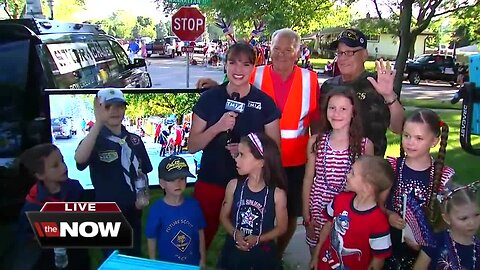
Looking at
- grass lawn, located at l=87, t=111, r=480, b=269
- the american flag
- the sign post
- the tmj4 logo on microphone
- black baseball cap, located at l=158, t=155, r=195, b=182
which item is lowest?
grass lawn, located at l=87, t=111, r=480, b=269

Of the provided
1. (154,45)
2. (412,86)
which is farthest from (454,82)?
(154,45)

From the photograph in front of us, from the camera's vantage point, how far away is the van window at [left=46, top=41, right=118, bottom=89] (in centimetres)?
380

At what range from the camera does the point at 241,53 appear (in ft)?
10.5

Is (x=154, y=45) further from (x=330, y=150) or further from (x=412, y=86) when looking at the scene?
(x=330, y=150)

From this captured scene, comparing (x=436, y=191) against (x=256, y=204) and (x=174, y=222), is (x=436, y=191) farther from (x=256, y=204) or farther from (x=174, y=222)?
(x=174, y=222)

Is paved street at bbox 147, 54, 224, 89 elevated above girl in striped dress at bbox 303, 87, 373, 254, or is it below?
below

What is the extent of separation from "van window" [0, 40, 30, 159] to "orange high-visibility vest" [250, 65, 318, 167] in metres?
1.60

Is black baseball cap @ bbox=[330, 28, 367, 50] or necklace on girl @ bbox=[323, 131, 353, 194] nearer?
necklace on girl @ bbox=[323, 131, 353, 194]

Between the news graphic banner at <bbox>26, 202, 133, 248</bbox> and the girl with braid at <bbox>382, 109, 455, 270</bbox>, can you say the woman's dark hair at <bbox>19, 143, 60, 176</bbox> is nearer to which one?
the news graphic banner at <bbox>26, 202, 133, 248</bbox>

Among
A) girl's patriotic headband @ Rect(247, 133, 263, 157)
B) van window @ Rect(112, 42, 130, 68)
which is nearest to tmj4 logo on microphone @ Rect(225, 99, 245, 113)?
girl's patriotic headband @ Rect(247, 133, 263, 157)

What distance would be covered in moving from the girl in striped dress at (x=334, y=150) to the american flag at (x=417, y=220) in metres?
0.40

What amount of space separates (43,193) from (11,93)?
2.68 ft

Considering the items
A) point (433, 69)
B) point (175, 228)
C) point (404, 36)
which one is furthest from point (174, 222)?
point (433, 69)

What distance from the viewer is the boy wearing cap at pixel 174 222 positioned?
312cm
